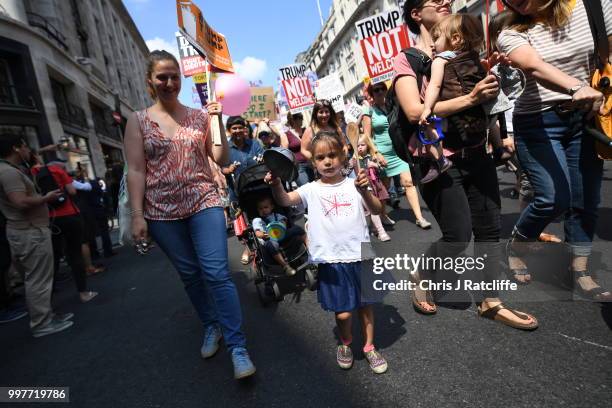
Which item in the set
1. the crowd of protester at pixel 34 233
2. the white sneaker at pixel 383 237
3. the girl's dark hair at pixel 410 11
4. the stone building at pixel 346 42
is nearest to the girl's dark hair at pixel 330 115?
the white sneaker at pixel 383 237

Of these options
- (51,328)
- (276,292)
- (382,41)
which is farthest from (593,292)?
(382,41)

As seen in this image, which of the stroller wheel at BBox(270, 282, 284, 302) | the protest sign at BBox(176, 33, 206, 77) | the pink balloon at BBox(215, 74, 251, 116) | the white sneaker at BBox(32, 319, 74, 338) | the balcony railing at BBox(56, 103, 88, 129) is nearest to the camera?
the pink balloon at BBox(215, 74, 251, 116)

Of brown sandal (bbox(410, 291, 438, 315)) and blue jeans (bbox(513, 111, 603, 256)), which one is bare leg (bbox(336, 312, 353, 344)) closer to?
brown sandal (bbox(410, 291, 438, 315))

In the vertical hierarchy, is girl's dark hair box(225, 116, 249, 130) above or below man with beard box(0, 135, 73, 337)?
above

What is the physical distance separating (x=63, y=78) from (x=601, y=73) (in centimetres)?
2000

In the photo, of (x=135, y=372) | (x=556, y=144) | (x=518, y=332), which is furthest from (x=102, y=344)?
(x=556, y=144)

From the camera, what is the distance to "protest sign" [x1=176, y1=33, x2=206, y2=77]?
24.0ft

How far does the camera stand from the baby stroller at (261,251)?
329 cm

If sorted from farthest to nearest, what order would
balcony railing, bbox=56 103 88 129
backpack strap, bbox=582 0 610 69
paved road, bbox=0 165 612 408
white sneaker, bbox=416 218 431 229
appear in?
balcony railing, bbox=56 103 88 129 → white sneaker, bbox=416 218 431 229 → backpack strap, bbox=582 0 610 69 → paved road, bbox=0 165 612 408

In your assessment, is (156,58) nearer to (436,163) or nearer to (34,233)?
(436,163)

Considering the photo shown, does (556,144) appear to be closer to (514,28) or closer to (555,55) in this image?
(555,55)

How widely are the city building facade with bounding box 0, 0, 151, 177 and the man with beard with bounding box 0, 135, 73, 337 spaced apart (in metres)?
2.14

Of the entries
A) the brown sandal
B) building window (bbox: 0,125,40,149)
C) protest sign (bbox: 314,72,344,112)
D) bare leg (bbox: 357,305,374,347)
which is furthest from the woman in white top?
building window (bbox: 0,125,40,149)

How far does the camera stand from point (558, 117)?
2.11m
